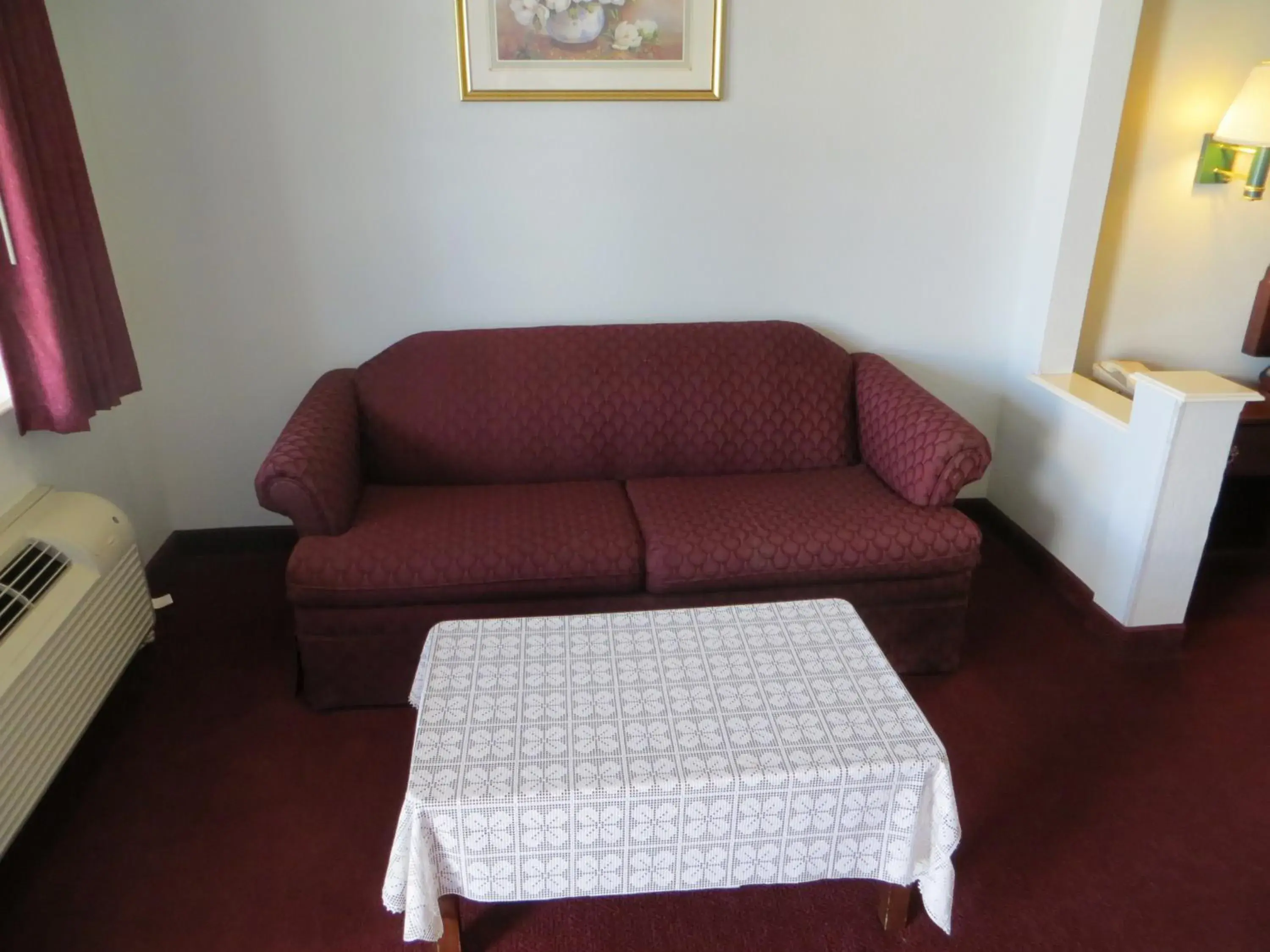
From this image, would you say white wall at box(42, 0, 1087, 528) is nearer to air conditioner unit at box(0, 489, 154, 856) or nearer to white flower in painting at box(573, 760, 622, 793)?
air conditioner unit at box(0, 489, 154, 856)

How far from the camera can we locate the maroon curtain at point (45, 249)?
1.80 meters

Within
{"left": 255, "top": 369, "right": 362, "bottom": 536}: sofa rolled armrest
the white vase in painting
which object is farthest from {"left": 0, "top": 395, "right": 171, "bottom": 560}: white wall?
the white vase in painting

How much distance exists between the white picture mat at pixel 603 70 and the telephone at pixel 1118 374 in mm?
1533

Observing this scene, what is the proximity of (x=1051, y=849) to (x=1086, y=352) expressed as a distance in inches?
70.9

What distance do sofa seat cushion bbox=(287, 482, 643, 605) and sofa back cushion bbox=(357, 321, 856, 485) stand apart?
0.98 feet

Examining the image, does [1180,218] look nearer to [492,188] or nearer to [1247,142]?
[1247,142]

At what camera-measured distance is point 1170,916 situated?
162cm

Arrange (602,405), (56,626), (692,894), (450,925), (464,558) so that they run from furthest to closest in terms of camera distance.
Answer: (602,405), (464,558), (56,626), (692,894), (450,925)

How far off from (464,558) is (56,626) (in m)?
0.84

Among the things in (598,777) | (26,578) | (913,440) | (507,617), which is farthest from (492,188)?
(598,777)

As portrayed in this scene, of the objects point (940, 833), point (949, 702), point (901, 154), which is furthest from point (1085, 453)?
point (940, 833)

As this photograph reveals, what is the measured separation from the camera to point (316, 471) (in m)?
2.04

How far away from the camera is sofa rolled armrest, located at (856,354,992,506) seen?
7.17 feet

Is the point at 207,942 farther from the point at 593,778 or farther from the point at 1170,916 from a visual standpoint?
the point at 1170,916
